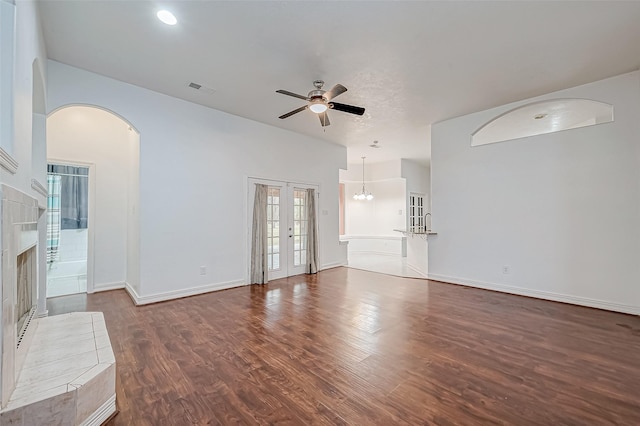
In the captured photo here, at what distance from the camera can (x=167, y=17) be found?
2793mm

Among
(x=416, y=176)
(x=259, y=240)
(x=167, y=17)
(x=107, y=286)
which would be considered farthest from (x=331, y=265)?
(x=167, y=17)

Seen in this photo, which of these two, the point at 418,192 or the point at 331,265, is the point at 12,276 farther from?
the point at 418,192

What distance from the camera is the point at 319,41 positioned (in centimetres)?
314

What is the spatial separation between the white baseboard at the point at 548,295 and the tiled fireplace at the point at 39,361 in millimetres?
5599

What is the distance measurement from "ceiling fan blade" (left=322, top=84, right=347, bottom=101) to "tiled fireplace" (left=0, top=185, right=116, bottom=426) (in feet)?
9.58

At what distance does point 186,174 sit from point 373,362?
162 inches

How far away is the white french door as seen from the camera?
608cm

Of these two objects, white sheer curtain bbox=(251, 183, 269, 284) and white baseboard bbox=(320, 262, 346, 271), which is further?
white baseboard bbox=(320, 262, 346, 271)

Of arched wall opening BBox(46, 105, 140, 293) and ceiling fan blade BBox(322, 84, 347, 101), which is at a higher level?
ceiling fan blade BBox(322, 84, 347, 101)

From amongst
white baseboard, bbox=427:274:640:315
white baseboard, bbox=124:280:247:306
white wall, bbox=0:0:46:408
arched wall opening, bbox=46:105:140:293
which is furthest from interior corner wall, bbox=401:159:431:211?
white wall, bbox=0:0:46:408

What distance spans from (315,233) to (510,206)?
4.02 meters

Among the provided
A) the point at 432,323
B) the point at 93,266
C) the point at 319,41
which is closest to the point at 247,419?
the point at 432,323

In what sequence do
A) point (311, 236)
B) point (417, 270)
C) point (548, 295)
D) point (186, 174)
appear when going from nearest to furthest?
Result: point (548, 295)
point (186, 174)
point (311, 236)
point (417, 270)

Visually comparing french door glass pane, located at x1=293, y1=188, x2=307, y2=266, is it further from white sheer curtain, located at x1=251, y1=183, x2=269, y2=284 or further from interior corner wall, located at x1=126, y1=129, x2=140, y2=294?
interior corner wall, located at x1=126, y1=129, x2=140, y2=294
